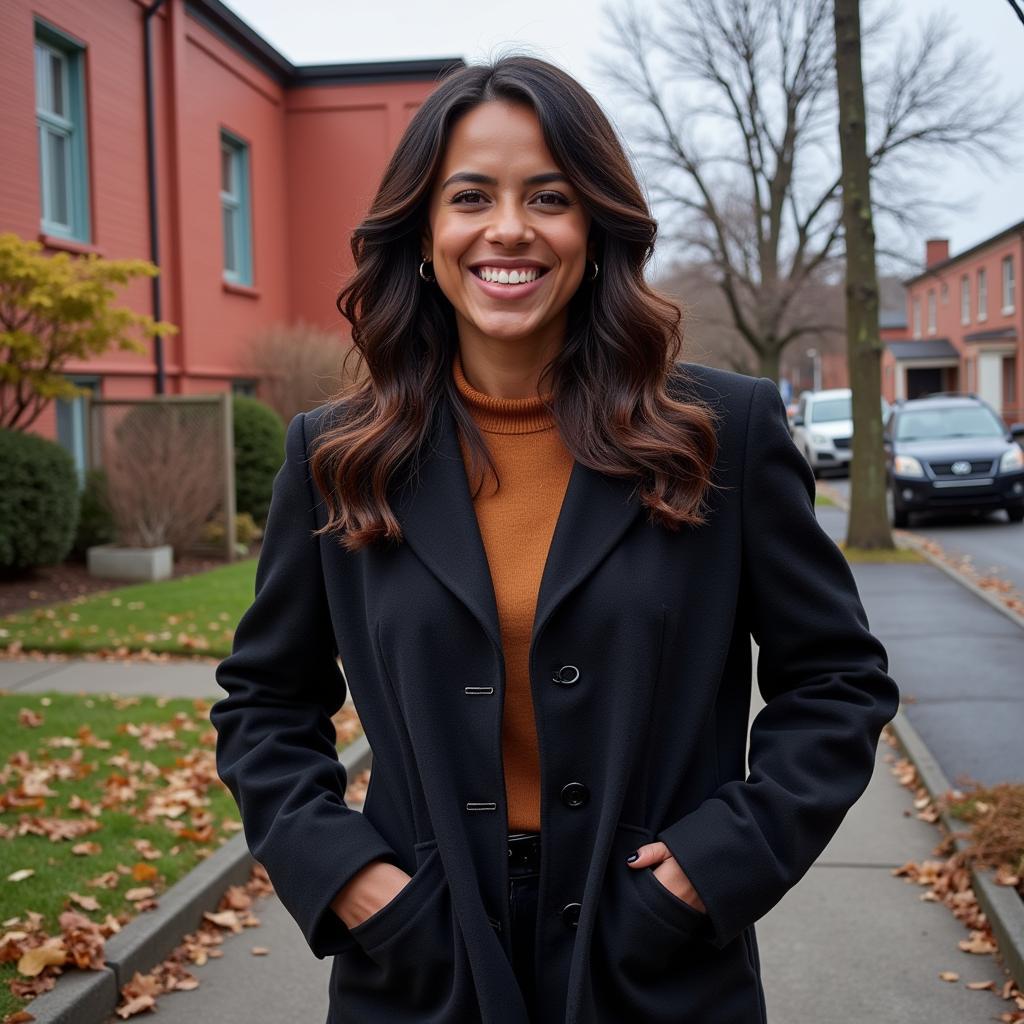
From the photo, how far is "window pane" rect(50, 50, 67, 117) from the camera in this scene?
14953 millimetres

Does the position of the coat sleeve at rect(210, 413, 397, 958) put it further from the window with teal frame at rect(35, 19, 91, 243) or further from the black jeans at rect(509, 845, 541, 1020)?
the window with teal frame at rect(35, 19, 91, 243)

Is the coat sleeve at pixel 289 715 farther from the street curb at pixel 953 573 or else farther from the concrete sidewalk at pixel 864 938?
the street curb at pixel 953 573

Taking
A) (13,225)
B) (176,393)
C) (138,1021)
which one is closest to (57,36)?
(13,225)

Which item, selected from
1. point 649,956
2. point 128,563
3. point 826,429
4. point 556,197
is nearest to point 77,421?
point 128,563

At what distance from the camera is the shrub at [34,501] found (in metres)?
11.6

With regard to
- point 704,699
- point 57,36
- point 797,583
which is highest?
point 57,36

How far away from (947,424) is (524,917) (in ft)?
64.7

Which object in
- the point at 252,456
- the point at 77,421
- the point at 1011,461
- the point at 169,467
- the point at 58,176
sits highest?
the point at 58,176

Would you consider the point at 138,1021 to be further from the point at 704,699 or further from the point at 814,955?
the point at 704,699

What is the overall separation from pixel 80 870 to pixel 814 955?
2.72m

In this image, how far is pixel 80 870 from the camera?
4.98 meters

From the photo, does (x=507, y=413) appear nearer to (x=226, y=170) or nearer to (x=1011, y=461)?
(x=1011, y=461)

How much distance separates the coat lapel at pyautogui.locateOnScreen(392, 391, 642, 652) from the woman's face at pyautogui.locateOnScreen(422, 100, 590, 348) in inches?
Result: 10.1

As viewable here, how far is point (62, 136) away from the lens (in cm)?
1511
